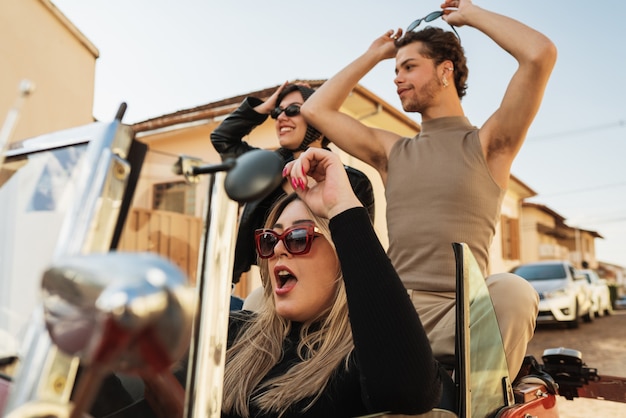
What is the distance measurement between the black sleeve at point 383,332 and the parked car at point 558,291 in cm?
1111

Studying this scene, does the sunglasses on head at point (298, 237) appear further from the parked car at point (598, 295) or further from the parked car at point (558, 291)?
the parked car at point (598, 295)

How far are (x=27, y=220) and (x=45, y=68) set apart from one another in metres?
1.06

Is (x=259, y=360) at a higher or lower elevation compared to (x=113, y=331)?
lower

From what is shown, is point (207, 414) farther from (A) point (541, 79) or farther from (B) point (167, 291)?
(A) point (541, 79)

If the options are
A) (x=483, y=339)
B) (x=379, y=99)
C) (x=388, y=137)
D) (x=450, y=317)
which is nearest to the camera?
(x=483, y=339)

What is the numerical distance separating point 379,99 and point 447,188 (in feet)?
26.6

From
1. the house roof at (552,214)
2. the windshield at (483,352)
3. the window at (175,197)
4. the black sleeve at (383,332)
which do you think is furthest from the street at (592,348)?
the house roof at (552,214)

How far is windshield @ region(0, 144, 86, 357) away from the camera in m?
0.86

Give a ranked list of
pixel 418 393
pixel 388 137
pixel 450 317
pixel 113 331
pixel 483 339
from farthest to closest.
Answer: pixel 388 137
pixel 450 317
pixel 483 339
pixel 418 393
pixel 113 331

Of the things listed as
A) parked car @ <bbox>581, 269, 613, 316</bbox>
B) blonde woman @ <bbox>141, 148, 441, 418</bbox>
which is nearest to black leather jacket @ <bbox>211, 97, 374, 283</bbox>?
blonde woman @ <bbox>141, 148, 441, 418</bbox>

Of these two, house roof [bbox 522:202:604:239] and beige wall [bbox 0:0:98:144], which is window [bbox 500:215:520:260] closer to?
house roof [bbox 522:202:604:239]

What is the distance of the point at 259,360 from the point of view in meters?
1.58

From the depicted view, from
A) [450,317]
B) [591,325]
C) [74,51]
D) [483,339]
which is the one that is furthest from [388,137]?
[591,325]

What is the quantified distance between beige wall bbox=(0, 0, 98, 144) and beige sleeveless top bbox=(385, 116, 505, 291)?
47.7 inches
